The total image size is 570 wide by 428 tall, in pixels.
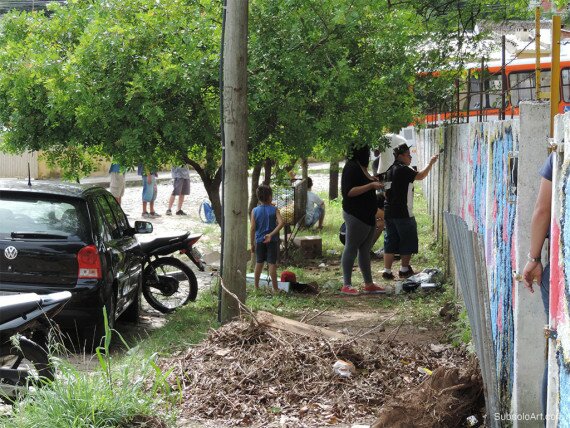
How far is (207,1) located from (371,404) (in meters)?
5.94

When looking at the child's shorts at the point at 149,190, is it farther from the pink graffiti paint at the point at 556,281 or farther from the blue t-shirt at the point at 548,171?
the pink graffiti paint at the point at 556,281

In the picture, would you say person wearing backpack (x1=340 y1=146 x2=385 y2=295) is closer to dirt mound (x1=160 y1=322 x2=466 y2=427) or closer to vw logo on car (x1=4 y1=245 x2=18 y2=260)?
dirt mound (x1=160 y1=322 x2=466 y2=427)

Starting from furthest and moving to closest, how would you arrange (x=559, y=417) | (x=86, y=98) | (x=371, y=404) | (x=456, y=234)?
(x=86, y=98), (x=371, y=404), (x=456, y=234), (x=559, y=417)

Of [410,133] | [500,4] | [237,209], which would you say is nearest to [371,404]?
[237,209]

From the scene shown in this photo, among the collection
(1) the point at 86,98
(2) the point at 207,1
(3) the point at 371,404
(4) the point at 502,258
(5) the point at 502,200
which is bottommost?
(3) the point at 371,404

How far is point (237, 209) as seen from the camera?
866 centimetres

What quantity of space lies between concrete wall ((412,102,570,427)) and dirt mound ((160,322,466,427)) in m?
0.74

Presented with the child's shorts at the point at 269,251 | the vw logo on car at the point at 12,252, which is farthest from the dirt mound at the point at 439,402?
the child's shorts at the point at 269,251

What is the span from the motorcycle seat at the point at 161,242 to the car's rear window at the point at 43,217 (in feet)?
6.65

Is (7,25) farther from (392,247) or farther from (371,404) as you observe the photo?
(371,404)

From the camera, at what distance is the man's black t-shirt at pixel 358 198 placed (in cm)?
1145

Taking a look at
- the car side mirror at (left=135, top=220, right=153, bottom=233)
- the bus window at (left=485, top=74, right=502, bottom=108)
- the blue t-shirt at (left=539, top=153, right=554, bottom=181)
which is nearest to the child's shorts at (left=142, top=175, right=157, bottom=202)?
the bus window at (left=485, top=74, right=502, bottom=108)

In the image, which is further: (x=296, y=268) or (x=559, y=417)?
(x=296, y=268)

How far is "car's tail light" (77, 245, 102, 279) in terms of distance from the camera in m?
8.47
